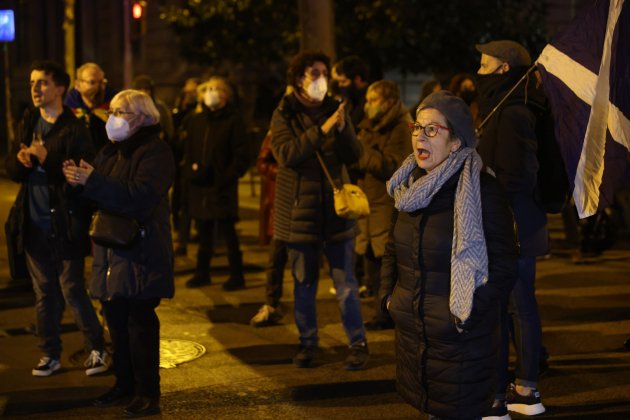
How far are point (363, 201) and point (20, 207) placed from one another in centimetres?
220

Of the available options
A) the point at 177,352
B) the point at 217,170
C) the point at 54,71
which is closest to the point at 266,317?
Result: the point at 177,352

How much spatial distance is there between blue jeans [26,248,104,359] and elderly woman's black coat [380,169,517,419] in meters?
3.14

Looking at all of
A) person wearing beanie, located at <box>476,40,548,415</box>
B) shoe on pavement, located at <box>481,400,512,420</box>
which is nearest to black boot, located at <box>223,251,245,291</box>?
person wearing beanie, located at <box>476,40,548,415</box>

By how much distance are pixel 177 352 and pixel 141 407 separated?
1575 mm

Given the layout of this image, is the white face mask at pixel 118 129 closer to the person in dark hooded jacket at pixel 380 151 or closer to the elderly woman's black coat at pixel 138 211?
the elderly woman's black coat at pixel 138 211

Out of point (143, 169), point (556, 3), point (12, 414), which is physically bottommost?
point (12, 414)

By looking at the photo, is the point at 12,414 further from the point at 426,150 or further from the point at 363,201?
the point at 426,150

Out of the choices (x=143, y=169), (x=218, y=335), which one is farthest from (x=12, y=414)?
(x=218, y=335)

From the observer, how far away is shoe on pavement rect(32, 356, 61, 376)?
24.3 ft

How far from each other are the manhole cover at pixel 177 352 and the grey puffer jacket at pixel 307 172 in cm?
108

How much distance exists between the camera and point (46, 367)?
7422mm

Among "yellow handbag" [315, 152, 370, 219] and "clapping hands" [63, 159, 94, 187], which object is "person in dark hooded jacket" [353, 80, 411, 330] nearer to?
"yellow handbag" [315, 152, 370, 219]

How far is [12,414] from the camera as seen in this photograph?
661 cm

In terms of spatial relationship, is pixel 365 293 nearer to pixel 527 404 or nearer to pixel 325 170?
pixel 325 170
